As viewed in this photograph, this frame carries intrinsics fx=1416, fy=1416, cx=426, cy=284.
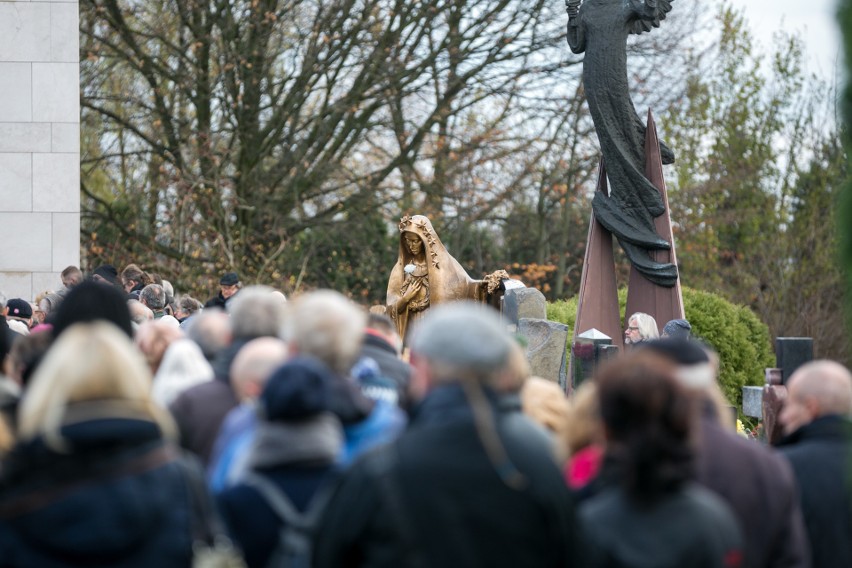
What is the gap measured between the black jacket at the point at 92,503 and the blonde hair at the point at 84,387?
0.14 feet

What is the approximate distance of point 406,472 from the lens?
402 centimetres

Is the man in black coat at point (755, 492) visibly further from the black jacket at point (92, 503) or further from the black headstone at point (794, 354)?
the black headstone at point (794, 354)

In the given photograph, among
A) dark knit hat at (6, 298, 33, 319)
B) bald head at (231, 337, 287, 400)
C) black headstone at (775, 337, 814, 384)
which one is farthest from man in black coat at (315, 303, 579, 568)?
dark knit hat at (6, 298, 33, 319)

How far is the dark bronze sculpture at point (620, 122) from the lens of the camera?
14375 millimetres

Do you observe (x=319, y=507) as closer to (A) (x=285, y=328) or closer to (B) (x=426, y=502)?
(B) (x=426, y=502)

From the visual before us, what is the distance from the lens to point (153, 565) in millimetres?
4297

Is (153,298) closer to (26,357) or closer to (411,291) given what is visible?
(411,291)

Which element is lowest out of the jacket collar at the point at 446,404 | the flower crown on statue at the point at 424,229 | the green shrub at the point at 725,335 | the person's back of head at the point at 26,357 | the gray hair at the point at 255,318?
the green shrub at the point at 725,335

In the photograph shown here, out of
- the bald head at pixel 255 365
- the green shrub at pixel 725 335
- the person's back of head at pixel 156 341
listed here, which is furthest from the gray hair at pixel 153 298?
the green shrub at pixel 725 335

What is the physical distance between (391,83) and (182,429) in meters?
17.6

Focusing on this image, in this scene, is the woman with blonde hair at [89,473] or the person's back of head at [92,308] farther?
the person's back of head at [92,308]

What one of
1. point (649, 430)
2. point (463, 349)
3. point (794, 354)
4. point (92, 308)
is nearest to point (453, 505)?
point (463, 349)

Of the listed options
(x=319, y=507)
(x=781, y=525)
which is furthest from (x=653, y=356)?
(x=319, y=507)

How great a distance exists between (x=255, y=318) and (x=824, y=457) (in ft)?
7.72
